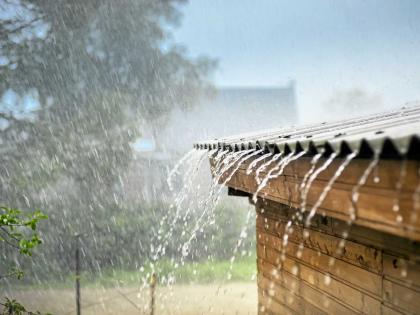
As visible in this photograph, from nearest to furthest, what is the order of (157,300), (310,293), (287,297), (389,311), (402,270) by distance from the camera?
(402,270)
(389,311)
(310,293)
(287,297)
(157,300)

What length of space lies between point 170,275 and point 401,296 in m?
17.7

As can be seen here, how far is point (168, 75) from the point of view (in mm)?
23406

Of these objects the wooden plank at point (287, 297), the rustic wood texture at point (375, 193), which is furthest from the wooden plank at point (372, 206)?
the wooden plank at point (287, 297)

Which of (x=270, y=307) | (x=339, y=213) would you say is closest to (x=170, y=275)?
(x=270, y=307)

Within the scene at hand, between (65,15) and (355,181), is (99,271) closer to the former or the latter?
(65,15)

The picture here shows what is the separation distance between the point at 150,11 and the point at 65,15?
4.03 metres

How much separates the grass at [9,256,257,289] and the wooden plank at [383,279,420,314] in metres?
15.9

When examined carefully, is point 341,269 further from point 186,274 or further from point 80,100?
point 80,100

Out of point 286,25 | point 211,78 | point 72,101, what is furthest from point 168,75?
point 286,25

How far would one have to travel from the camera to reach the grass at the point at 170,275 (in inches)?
733

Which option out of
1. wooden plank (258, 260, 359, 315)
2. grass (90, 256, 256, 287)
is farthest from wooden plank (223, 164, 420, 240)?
grass (90, 256, 256, 287)

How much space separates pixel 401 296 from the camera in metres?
2.27

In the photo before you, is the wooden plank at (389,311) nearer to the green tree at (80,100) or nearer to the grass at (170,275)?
the grass at (170,275)

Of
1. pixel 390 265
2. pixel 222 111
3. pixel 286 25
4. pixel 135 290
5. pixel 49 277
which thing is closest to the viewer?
pixel 390 265
